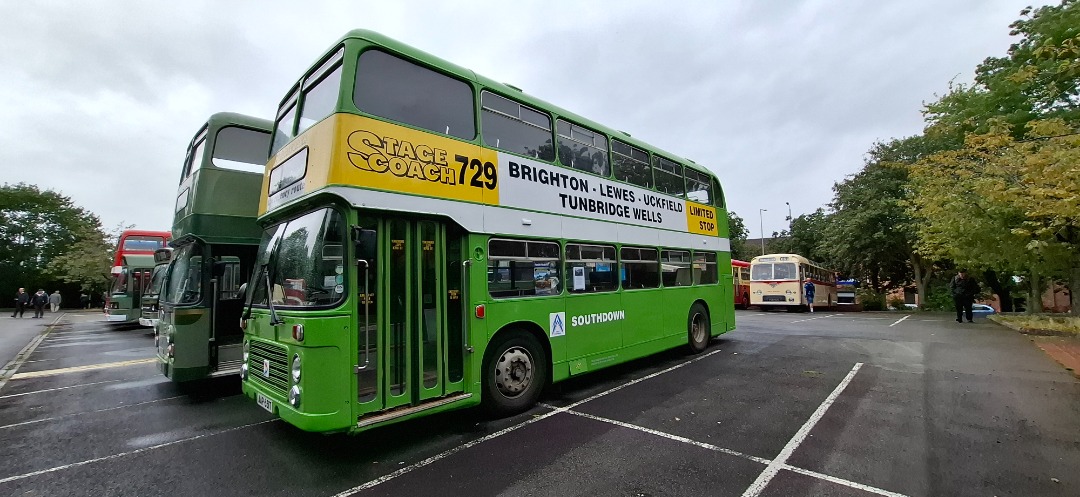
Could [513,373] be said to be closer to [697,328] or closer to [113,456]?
[113,456]

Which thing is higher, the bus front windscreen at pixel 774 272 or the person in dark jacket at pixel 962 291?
the bus front windscreen at pixel 774 272

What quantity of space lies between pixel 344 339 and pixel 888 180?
31068mm

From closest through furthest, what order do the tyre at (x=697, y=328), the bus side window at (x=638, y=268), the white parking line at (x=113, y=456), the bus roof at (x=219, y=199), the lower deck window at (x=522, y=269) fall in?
1. the white parking line at (x=113, y=456)
2. the lower deck window at (x=522, y=269)
3. the bus roof at (x=219, y=199)
4. the bus side window at (x=638, y=268)
5. the tyre at (x=697, y=328)

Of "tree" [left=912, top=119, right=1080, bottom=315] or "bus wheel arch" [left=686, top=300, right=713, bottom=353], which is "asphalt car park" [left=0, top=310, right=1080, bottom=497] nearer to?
"bus wheel arch" [left=686, top=300, right=713, bottom=353]

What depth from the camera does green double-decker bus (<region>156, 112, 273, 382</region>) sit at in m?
6.79

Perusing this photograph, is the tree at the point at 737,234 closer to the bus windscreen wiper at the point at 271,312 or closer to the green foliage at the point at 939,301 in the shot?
the green foliage at the point at 939,301

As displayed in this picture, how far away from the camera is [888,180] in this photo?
2616 cm

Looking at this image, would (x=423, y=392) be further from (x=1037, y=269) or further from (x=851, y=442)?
(x=1037, y=269)

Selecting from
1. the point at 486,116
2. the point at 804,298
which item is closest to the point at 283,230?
the point at 486,116

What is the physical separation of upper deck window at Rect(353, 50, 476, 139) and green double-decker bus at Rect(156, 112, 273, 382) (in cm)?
414

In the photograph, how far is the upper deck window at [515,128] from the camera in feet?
18.7

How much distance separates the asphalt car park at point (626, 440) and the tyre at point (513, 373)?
0.20m

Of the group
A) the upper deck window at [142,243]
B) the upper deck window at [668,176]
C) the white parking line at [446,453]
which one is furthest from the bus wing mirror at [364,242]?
the upper deck window at [142,243]

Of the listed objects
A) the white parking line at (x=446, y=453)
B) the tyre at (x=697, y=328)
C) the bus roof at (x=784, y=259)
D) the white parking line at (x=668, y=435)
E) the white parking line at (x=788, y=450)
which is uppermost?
the bus roof at (x=784, y=259)
